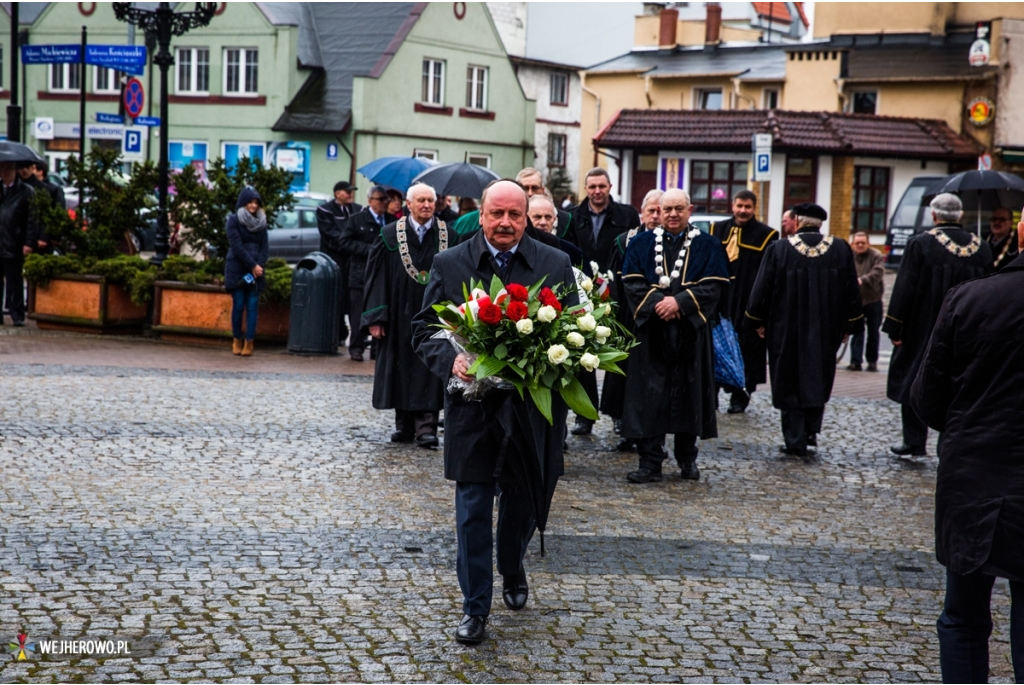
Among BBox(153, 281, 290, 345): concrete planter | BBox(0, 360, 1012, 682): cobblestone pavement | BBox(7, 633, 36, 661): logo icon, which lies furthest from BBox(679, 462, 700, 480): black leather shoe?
BBox(153, 281, 290, 345): concrete planter

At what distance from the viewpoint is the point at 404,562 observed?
20.9ft

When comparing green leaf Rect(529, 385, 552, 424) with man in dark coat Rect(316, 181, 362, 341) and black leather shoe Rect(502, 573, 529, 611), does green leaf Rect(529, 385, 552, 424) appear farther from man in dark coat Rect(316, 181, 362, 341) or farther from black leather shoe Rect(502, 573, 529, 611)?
man in dark coat Rect(316, 181, 362, 341)

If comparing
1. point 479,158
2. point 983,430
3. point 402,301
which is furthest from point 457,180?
point 479,158

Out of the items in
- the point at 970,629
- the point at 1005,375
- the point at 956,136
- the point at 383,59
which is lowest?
the point at 970,629

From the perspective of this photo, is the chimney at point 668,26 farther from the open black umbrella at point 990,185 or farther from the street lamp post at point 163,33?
the open black umbrella at point 990,185

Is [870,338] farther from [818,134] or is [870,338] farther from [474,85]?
[474,85]

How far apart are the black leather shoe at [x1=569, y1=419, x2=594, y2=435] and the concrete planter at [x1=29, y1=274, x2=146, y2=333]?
24.2 ft

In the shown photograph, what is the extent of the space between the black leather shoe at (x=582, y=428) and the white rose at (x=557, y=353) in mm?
5741

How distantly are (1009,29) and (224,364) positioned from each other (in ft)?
100

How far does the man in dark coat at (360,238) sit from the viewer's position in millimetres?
13953

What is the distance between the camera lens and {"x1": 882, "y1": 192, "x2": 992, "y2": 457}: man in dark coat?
9.63m

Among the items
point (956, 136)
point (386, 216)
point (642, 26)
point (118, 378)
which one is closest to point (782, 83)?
point (956, 136)

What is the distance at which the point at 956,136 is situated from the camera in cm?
3781

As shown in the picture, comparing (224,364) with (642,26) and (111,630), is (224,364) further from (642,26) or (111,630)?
(642,26)
